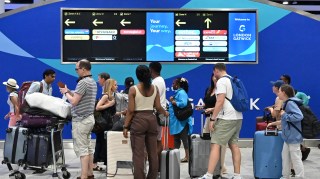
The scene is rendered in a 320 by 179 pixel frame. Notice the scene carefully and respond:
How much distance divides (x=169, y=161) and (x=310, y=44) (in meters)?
5.17

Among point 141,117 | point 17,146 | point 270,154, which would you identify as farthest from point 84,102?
point 270,154

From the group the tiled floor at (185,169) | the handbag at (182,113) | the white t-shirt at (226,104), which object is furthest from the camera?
the handbag at (182,113)

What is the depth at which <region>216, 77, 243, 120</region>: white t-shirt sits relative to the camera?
5566mm

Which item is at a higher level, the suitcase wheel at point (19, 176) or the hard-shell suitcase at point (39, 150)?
the hard-shell suitcase at point (39, 150)

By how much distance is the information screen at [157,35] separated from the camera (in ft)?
29.2

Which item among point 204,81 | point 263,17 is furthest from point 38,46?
point 263,17

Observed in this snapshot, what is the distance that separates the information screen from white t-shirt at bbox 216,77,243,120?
134 inches

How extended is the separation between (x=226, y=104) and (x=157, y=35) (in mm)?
3627

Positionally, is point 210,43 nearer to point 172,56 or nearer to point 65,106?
point 172,56

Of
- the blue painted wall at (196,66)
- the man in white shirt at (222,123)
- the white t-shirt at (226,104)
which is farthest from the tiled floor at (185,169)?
the blue painted wall at (196,66)

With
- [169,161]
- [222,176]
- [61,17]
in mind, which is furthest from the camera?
[61,17]

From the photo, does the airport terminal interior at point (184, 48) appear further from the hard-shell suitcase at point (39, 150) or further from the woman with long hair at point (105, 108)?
the hard-shell suitcase at point (39, 150)

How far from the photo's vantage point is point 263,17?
9195 mm

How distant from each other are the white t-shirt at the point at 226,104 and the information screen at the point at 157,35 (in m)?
3.39
